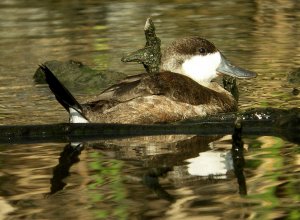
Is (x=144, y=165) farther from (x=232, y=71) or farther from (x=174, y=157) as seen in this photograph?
(x=232, y=71)

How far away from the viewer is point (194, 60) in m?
8.73

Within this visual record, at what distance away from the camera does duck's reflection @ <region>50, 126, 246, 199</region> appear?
6016 millimetres

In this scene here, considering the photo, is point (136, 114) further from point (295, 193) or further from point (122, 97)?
point (295, 193)

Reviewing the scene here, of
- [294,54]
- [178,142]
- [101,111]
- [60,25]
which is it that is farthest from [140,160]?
[60,25]

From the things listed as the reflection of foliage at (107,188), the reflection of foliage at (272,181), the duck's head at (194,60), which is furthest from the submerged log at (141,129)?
the duck's head at (194,60)

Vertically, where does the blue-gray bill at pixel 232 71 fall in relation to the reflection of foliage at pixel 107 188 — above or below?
below

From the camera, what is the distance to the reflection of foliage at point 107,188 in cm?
537

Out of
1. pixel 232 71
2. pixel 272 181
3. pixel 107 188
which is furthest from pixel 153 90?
pixel 272 181

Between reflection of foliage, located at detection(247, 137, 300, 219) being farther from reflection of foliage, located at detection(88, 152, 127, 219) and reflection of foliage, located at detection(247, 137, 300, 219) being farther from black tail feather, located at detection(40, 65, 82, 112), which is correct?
black tail feather, located at detection(40, 65, 82, 112)

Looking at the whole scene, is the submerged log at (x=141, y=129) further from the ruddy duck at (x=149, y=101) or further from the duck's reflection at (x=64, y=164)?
the ruddy duck at (x=149, y=101)

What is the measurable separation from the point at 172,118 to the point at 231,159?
1.48 meters

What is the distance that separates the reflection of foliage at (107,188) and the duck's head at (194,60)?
6.70 ft

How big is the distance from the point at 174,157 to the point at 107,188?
0.84 metres

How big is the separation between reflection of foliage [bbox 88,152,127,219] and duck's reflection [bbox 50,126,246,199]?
144mm
